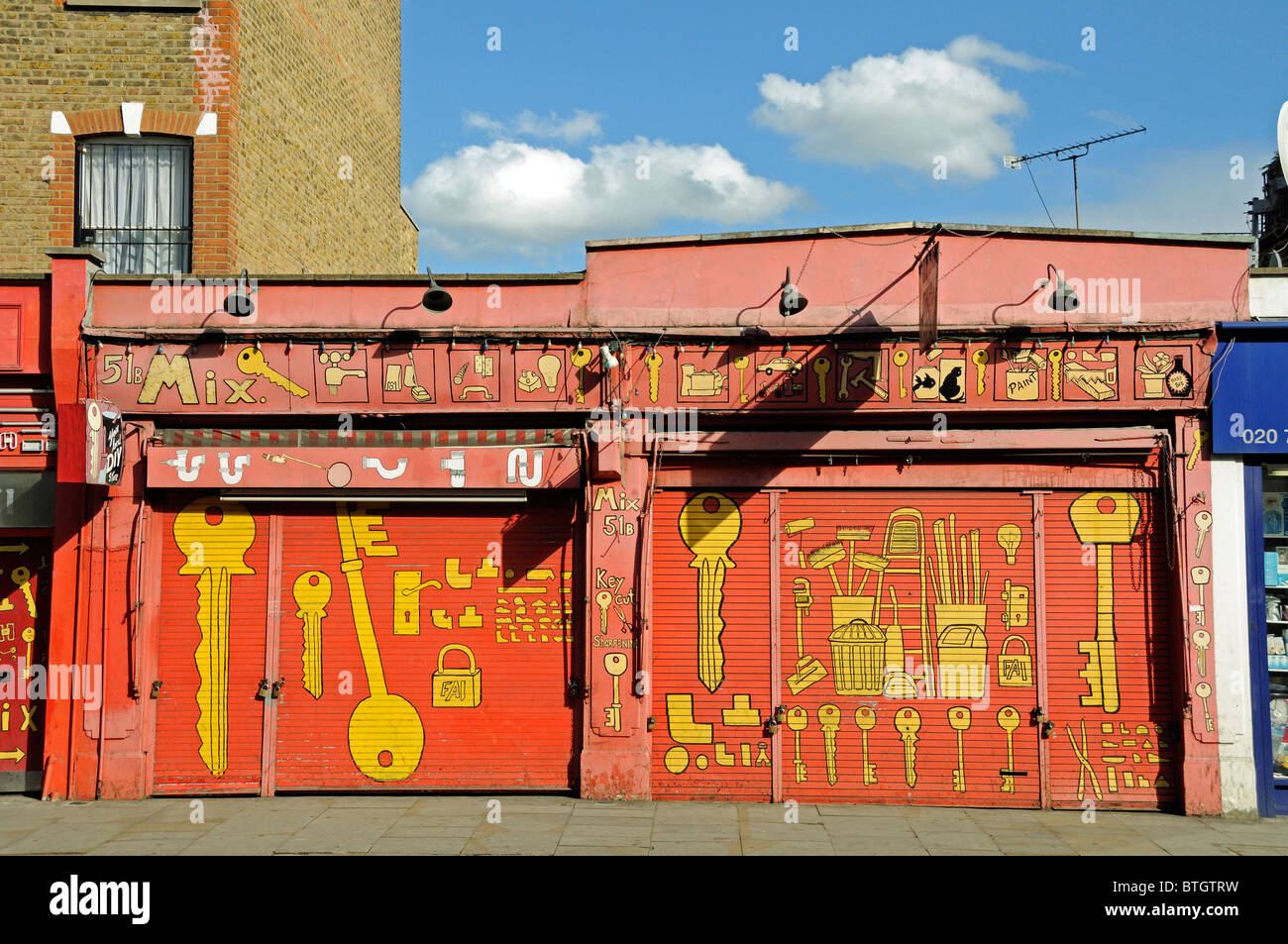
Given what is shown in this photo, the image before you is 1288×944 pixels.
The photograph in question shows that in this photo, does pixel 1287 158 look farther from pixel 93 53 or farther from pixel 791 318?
pixel 93 53

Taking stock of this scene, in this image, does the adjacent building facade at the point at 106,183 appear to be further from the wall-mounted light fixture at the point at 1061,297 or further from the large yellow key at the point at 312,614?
the wall-mounted light fixture at the point at 1061,297

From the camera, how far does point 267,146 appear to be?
1579 cm

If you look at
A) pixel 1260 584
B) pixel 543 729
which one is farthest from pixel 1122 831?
pixel 543 729

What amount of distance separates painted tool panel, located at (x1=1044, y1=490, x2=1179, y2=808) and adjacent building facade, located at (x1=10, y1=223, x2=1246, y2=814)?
1.6 inches

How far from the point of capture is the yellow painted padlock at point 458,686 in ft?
38.5

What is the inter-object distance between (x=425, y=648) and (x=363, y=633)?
29.2 inches

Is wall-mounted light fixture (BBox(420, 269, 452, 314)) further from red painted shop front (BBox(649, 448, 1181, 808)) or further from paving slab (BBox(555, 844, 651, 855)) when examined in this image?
paving slab (BBox(555, 844, 651, 855))

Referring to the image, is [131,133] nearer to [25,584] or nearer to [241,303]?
[241,303]

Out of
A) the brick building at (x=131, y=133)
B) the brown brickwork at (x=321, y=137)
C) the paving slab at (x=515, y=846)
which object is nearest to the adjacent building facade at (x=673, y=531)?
the paving slab at (x=515, y=846)

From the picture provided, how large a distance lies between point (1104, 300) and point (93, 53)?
14.1 m

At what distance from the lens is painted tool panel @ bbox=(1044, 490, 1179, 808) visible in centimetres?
1141

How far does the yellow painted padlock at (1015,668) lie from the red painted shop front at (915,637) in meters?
0.02

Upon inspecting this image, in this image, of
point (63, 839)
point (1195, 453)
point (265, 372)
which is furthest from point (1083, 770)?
point (63, 839)
